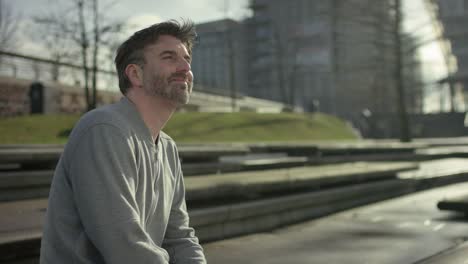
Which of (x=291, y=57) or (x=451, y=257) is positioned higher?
(x=291, y=57)

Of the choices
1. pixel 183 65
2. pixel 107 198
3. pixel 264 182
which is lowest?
pixel 264 182

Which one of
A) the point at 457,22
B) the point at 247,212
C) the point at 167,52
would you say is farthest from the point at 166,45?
the point at 457,22

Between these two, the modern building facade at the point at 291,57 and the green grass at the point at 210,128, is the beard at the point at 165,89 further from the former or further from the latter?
the modern building facade at the point at 291,57

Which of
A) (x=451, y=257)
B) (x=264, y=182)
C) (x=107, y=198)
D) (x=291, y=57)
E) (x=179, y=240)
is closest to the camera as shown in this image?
(x=107, y=198)

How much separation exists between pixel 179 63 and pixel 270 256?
295cm

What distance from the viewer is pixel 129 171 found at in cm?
177

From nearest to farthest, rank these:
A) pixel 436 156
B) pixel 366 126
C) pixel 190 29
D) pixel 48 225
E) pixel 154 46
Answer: pixel 48 225, pixel 154 46, pixel 190 29, pixel 436 156, pixel 366 126

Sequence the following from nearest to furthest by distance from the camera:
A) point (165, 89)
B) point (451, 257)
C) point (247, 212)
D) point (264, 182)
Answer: point (165, 89)
point (451, 257)
point (247, 212)
point (264, 182)

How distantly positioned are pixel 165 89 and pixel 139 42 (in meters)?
0.23

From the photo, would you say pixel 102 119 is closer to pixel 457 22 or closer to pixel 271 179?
pixel 271 179

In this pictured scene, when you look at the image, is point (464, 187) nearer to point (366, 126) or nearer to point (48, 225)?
point (48, 225)

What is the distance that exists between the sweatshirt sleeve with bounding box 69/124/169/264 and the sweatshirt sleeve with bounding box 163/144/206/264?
1.63ft

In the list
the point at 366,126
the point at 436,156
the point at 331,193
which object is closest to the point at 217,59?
the point at 366,126

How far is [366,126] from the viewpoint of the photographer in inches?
1603
